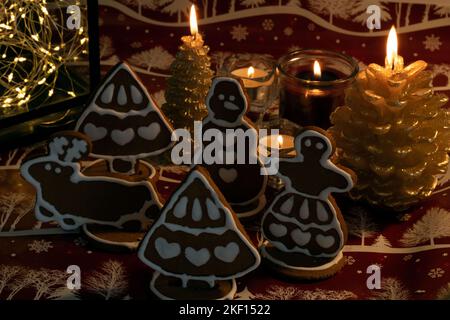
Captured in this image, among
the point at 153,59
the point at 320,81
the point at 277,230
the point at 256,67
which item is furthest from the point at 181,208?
the point at 153,59

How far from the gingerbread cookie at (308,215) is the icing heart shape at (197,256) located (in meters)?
0.12

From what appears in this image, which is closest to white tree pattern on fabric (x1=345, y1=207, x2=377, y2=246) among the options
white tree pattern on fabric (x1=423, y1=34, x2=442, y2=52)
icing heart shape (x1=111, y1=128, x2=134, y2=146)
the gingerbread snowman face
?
the gingerbread snowman face

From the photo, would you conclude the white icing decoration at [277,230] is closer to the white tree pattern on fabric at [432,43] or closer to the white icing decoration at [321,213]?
the white icing decoration at [321,213]

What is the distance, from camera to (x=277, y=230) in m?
1.17

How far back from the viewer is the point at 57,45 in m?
1.43

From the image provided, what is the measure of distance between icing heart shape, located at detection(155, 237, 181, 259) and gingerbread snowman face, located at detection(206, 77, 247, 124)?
20 cm

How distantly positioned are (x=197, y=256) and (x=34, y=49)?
1.66ft

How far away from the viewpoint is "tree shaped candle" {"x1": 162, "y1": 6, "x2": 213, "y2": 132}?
53.5 inches

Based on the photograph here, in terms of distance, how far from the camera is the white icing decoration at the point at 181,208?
1071mm

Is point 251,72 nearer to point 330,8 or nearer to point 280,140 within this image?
point 280,140

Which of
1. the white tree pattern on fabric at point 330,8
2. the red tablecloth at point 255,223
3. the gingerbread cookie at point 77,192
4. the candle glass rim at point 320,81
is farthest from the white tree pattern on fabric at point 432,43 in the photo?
the gingerbread cookie at point 77,192

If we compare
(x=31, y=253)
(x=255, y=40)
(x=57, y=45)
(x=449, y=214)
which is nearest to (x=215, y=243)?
(x=31, y=253)

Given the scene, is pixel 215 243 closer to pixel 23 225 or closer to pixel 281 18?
pixel 23 225
